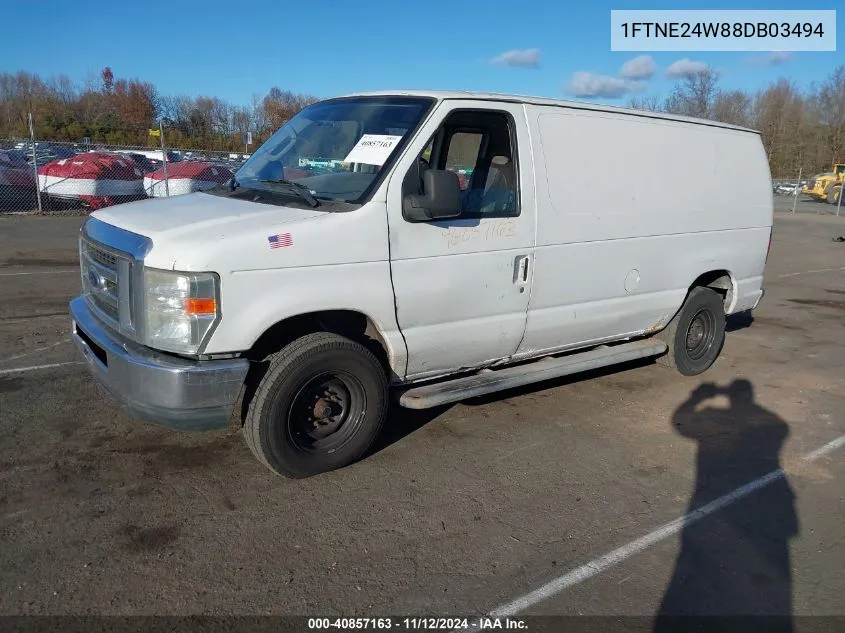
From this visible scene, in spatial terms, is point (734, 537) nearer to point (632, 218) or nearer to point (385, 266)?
point (385, 266)

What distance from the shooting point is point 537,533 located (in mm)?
3688

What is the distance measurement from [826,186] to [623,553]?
144 ft

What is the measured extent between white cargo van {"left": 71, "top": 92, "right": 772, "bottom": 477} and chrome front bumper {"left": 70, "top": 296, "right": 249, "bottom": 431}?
0.03ft

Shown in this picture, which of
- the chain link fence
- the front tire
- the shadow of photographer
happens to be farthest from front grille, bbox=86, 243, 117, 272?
the chain link fence

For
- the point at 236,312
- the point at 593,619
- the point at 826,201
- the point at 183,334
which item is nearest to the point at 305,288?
the point at 236,312

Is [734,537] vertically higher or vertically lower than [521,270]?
lower

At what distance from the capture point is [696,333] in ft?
21.7

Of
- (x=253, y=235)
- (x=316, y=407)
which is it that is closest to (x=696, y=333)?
(x=316, y=407)

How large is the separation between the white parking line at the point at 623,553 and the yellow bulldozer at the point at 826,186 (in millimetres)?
40409

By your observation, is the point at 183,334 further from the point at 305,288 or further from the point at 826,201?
the point at 826,201

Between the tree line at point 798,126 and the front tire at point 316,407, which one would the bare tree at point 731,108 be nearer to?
the tree line at point 798,126

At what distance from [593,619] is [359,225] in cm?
236

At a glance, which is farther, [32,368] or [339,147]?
[32,368]

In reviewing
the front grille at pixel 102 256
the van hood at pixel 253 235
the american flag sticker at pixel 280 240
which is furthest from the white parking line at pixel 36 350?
the american flag sticker at pixel 280 240
